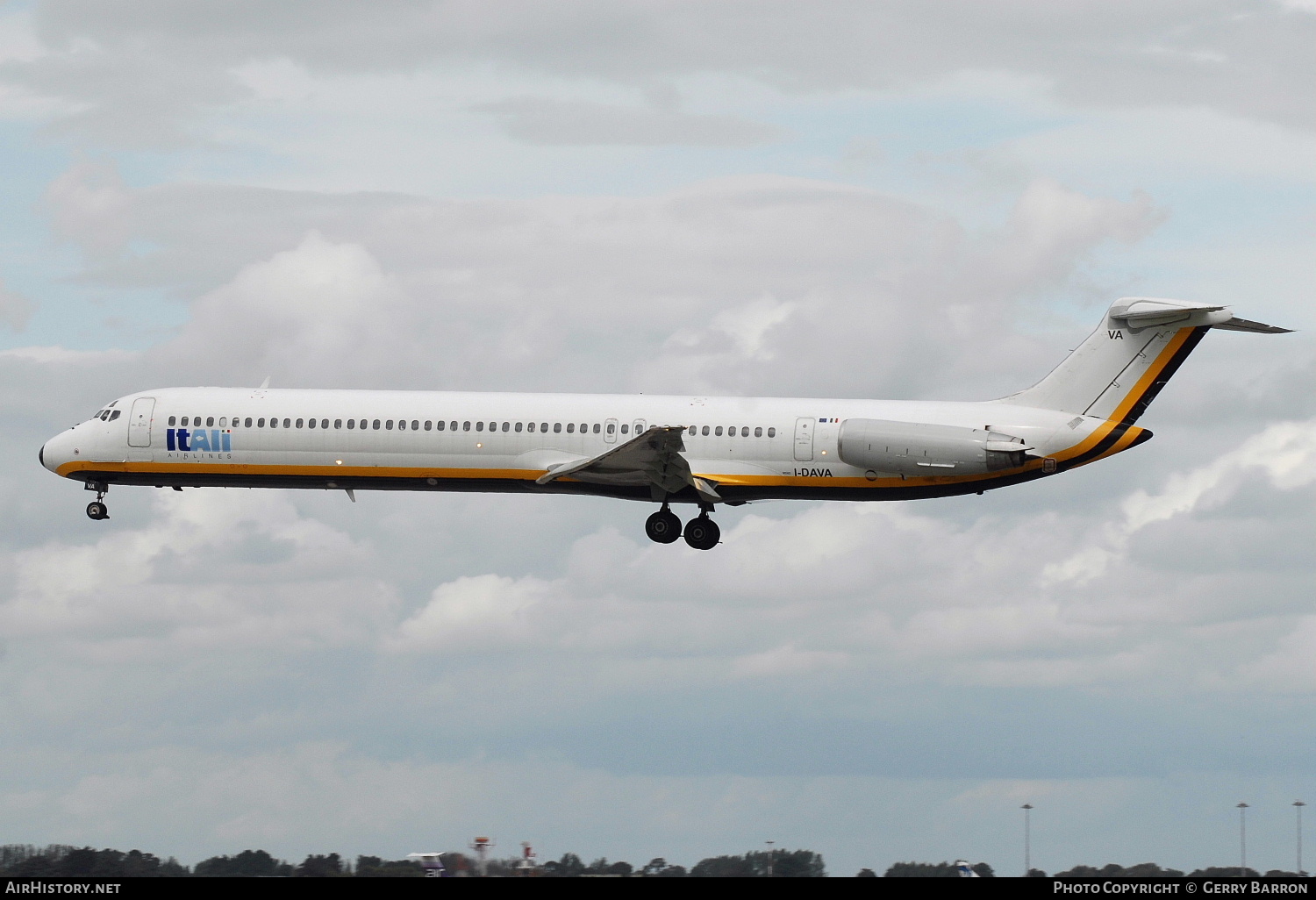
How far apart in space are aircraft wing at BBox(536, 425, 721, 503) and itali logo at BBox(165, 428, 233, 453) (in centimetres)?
896

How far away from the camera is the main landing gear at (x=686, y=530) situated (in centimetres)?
5041

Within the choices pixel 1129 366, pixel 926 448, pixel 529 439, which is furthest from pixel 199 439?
pixel 1129 366

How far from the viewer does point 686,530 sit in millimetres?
51031

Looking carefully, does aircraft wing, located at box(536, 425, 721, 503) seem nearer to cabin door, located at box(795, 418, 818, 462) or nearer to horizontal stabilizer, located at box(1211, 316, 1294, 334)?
cabin door, located at box(795, 418, 818, 462)

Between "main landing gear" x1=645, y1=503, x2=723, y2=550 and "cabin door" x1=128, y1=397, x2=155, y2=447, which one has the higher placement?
"cabin door" x1=128, y1=397, x2=155, y2=447

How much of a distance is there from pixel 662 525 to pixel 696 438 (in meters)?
2.82

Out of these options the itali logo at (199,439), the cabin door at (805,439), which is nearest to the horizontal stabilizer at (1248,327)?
the cabin door at (805,439)

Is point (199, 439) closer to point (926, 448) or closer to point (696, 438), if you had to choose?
point (696, 438)

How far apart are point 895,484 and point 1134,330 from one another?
7947 millimetres

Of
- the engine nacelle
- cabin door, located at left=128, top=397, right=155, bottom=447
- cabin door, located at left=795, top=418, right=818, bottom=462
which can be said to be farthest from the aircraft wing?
cabin door, located at left=128, top=397, right=155, bottom=447

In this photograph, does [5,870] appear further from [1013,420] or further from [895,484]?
[1013,420]

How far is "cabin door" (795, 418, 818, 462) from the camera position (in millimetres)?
48531
